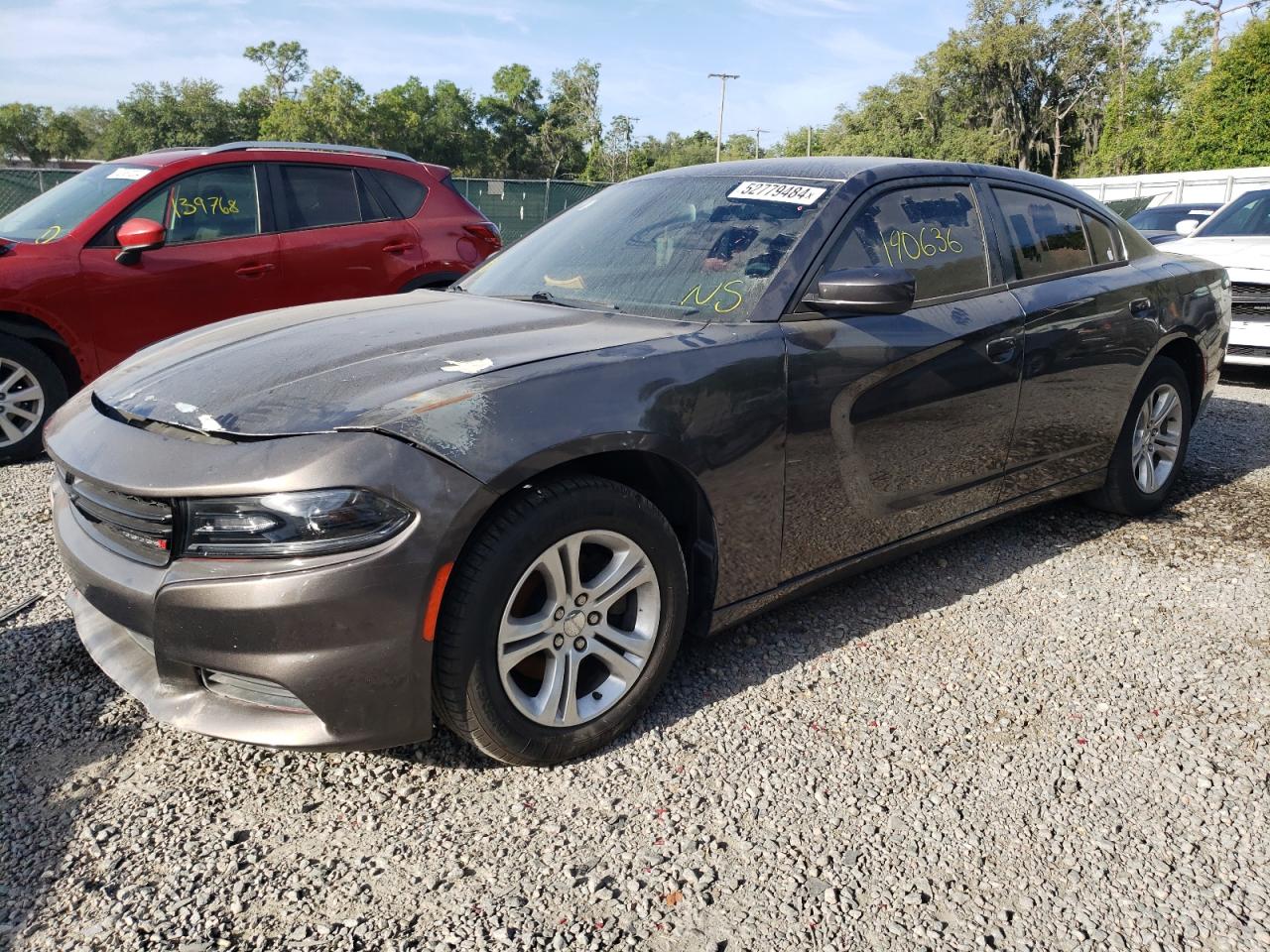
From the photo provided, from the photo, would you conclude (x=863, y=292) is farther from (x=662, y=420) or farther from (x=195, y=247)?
(x=195, y=247)

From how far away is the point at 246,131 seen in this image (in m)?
83.1

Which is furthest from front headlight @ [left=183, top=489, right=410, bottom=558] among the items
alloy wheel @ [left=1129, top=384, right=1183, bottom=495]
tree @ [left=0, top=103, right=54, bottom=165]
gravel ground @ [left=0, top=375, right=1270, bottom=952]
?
tree @ [left=0, top=103, right=54, bottom=165]

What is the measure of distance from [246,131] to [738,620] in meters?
92.7

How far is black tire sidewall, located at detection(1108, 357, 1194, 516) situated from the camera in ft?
14.0

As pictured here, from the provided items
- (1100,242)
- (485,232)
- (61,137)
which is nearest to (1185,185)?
(485,232)

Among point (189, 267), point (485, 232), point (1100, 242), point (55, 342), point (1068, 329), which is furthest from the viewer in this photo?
point (485, 232)

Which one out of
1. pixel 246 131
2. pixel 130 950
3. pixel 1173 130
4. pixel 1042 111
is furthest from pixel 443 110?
pixel 130 950

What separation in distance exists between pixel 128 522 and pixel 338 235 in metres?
4.43

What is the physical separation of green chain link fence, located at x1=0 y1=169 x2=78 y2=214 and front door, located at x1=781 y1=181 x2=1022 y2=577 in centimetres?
1467

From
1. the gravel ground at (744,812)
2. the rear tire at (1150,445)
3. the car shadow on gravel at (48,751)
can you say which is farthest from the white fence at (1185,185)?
the car shadow on gravel at (48,751)

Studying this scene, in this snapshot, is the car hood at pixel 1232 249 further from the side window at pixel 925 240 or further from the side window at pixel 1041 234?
the side window at pixel 925 240

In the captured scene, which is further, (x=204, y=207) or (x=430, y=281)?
(x=430, y=281)

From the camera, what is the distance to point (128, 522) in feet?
7.26

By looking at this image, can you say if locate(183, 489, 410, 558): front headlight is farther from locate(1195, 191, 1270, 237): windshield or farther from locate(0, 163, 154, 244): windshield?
locate(1195, 191, 1270, 237): windshield
